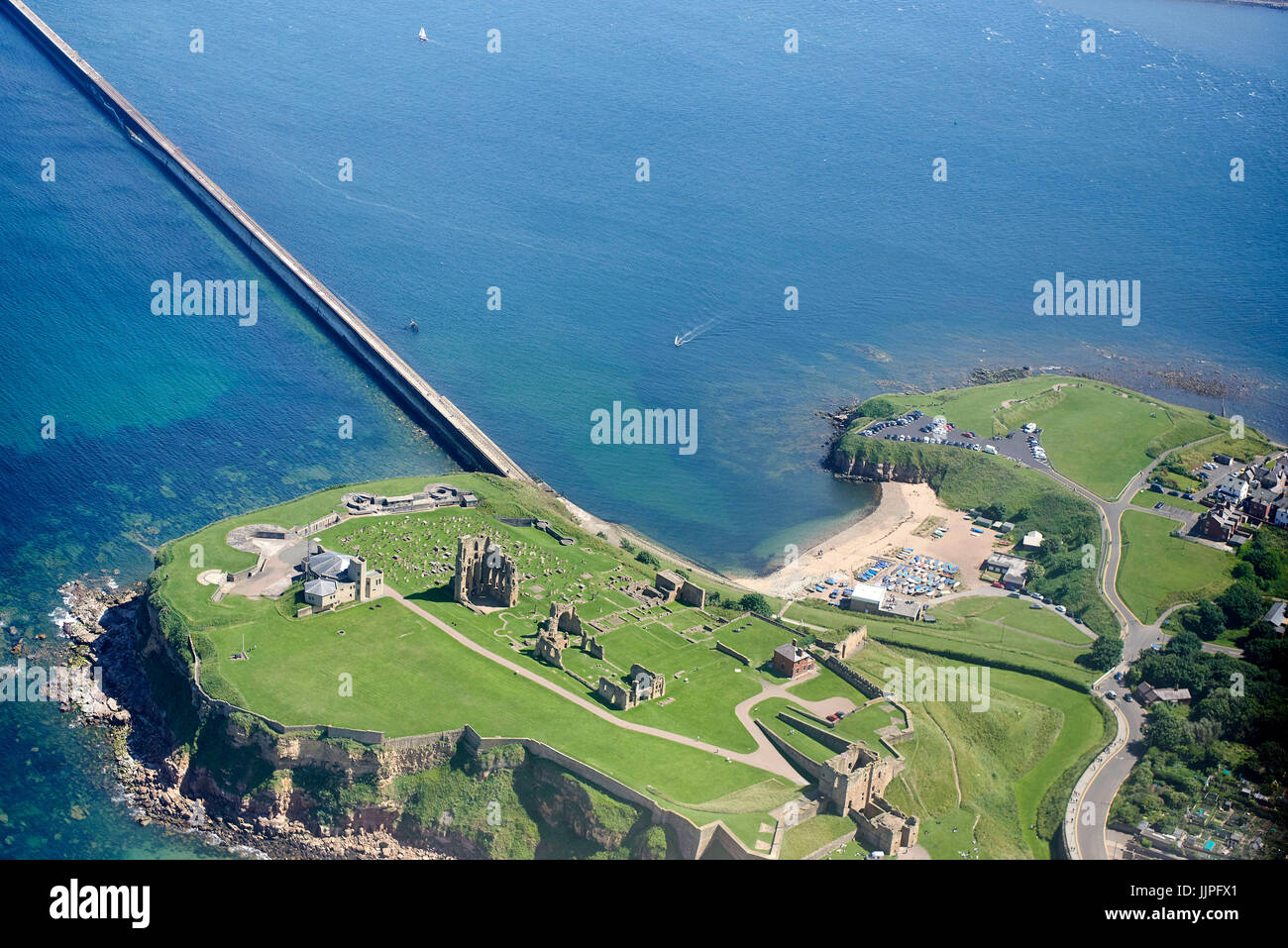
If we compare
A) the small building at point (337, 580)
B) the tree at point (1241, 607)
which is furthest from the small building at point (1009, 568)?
the small building at point (337, 580)

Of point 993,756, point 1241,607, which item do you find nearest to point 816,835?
point 993,756

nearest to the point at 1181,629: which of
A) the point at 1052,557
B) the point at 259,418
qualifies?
the point at 1052,557

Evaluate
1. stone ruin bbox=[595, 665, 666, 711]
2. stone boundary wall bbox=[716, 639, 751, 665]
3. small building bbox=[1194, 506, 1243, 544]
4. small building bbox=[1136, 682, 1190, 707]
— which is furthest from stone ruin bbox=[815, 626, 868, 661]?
small building bbox=[1194, 506, 1243, 544]

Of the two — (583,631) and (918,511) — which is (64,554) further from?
(918,511)

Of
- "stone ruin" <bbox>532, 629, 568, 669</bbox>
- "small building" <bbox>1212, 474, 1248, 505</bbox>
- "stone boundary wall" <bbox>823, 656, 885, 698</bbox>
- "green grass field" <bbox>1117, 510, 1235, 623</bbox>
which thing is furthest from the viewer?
"small building" <bbox>1212, 474, 1248, 505</bbox>

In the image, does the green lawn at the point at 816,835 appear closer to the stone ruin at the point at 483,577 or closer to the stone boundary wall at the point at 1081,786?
the stone boundary wall at the point at 1081,786

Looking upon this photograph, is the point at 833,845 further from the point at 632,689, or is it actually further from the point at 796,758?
the point at 632,689

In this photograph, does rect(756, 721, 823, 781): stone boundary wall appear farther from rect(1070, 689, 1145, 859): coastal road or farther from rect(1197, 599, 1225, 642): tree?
rect(1197, 599, 1225, 642): tree
